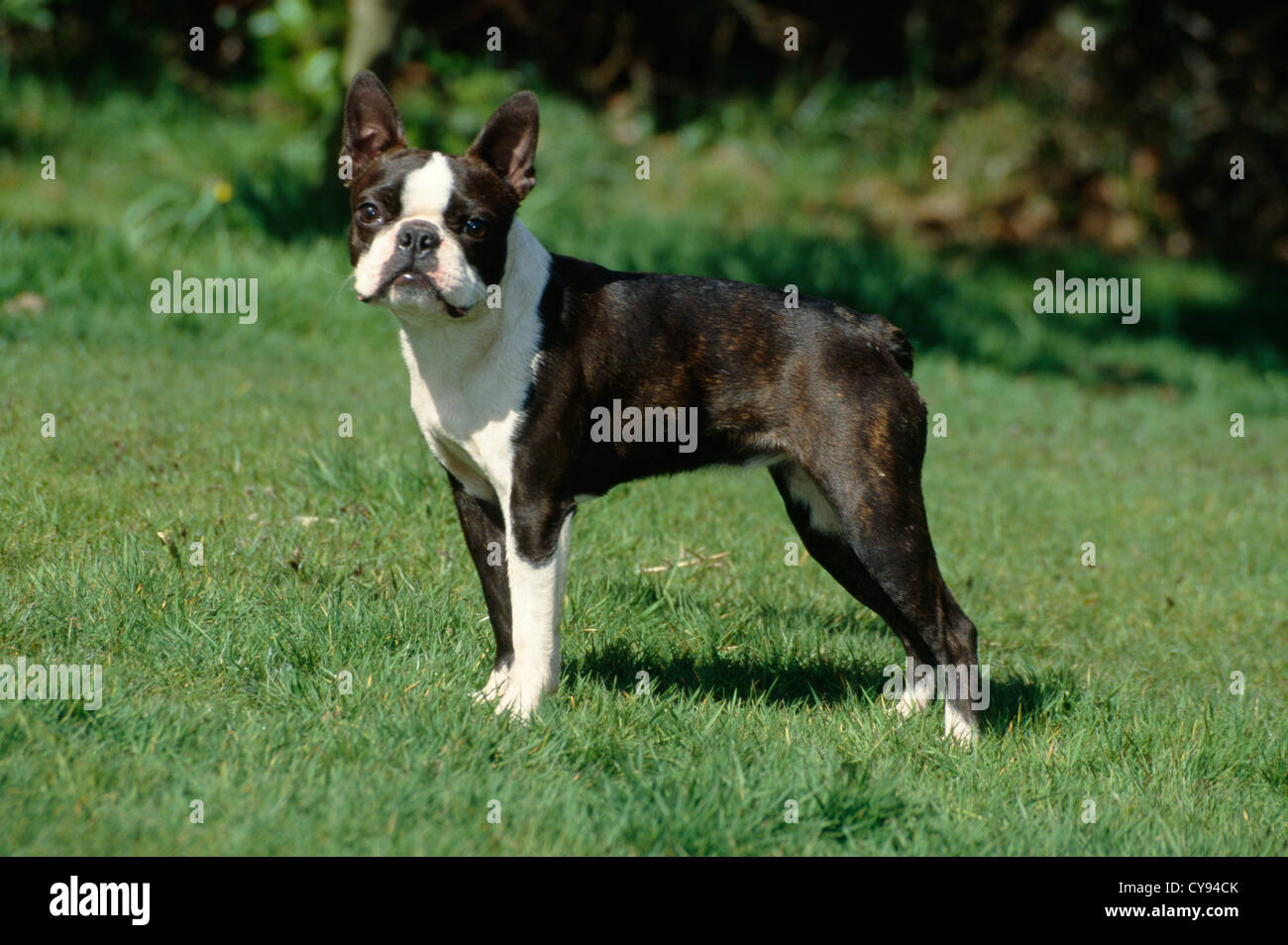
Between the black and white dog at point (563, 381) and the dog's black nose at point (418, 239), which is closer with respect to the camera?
the dog's black nose at point (418, 239)

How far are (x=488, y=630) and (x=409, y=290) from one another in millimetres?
1419

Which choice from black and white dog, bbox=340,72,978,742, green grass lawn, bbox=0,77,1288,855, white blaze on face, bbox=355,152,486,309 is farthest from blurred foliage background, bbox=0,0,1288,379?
white blaze on face, bbox=355,152,486,309

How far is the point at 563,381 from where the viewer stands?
13.9 ft

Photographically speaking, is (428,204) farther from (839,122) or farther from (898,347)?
(839,122)

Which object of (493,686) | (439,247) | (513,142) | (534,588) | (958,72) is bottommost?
(493,686)

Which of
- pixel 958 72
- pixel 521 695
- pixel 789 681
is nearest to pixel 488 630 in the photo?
pixel 521 695

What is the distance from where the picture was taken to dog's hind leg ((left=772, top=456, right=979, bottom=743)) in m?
4.46

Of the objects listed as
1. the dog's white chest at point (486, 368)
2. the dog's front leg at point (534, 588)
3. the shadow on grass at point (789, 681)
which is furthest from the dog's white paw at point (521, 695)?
the dog's white chest at point (486, 368)

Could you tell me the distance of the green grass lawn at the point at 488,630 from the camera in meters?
3.66

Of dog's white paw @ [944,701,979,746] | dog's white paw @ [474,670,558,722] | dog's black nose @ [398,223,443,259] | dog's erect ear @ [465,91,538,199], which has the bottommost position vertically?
dog's white paw @ [944,701,979,746]

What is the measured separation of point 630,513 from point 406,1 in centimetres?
523

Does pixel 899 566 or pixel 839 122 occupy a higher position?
pixel 839 122

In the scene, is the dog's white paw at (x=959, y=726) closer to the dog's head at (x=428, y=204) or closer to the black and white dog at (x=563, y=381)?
the black and white dog at (x=563, y=381)

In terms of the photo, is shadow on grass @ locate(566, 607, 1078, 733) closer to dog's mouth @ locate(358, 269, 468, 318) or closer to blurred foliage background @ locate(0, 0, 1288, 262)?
dog's mouth @ locate(358, 269, 468, 318)
